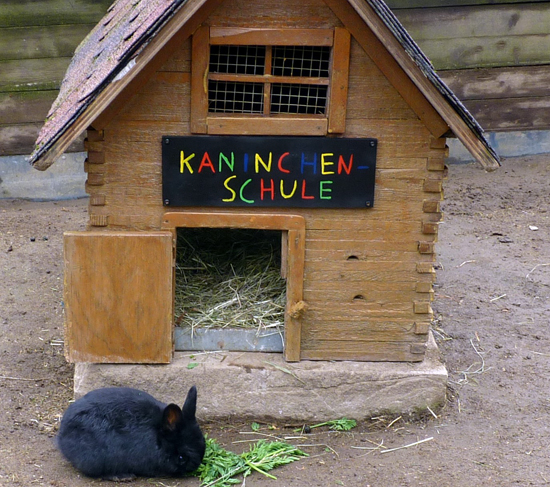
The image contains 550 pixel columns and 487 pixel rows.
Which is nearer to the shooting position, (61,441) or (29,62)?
Answer: (61,441)

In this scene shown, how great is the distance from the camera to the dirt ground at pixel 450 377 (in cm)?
429

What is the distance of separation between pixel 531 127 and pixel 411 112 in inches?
258

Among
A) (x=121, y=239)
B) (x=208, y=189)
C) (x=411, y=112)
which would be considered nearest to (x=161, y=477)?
(x=121, y=239)

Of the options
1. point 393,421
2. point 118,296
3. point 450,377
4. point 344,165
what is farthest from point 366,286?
point 118,296

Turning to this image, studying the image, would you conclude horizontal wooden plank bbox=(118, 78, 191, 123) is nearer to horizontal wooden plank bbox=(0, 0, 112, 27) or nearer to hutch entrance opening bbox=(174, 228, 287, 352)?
hutch entrance opening bbox=(174, 228, 287, 352)

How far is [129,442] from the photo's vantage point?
13.5 ft

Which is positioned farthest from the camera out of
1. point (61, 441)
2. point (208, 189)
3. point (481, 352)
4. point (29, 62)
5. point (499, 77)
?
point (499, 77)

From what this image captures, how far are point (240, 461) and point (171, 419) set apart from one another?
0.55 m

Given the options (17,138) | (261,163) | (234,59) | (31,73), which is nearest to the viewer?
(261,163)

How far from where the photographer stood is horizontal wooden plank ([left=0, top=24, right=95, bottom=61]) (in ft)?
30.0

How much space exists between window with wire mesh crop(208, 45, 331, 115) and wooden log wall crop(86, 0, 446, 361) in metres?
0.23

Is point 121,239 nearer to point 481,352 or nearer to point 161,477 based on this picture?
point 161,477

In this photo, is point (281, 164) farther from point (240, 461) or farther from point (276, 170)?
point (240, 461)

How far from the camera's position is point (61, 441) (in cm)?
417
